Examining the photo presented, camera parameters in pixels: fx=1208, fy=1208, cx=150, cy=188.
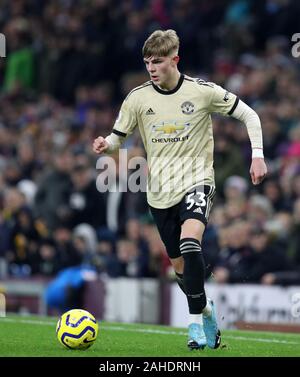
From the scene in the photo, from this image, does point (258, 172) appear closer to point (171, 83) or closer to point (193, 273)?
point (193, 273)

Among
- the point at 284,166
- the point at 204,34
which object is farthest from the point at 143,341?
the point at 204,34

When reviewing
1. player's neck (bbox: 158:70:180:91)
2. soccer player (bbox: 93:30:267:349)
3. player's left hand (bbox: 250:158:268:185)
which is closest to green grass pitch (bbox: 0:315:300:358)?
soccer player (bbox: 93:30:267:349)

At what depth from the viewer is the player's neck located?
942cm

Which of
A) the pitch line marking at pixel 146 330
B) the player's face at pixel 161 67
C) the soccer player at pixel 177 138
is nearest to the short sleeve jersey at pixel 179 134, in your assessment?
the soccer player at pixel 177 138

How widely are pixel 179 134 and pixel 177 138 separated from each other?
0.11 ft

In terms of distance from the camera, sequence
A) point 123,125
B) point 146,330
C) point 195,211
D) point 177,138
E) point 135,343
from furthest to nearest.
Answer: point 146,330
point 135,343
point 123,125
point 177,138
point 195,211

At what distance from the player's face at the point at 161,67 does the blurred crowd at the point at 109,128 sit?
16.3ft

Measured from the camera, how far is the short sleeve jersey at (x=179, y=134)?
936 cm

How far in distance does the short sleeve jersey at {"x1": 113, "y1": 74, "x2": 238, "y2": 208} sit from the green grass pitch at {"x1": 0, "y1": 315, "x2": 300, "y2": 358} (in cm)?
118

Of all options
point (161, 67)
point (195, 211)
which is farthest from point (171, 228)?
point (161, 67)

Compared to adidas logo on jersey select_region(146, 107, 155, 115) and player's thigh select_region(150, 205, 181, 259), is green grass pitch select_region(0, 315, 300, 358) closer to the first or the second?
player's thigh select_region(150, 205, 181, 259)

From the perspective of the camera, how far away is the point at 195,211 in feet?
30.0
